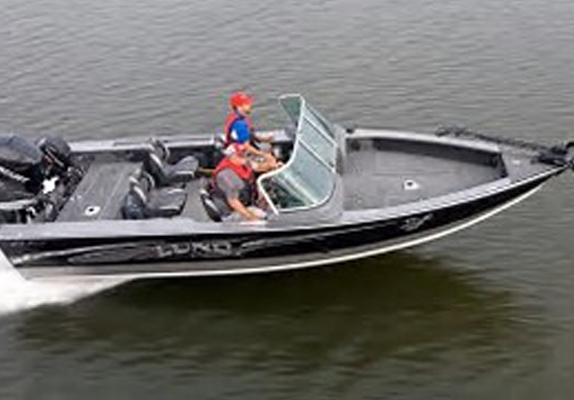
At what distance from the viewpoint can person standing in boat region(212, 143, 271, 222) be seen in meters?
9.00

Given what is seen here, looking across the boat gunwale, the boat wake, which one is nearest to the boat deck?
the boat gunwale

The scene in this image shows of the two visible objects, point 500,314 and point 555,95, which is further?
point 555,95

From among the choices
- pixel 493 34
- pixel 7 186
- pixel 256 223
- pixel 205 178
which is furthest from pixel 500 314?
pixel 493 34

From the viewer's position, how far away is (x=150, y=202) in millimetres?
9586

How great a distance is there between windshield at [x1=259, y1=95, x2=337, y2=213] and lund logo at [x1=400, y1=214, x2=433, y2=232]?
76 cm

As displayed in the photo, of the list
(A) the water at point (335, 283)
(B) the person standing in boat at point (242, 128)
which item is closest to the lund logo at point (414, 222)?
(A) the water at point (335, 283)

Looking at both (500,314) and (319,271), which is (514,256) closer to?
(500,314)

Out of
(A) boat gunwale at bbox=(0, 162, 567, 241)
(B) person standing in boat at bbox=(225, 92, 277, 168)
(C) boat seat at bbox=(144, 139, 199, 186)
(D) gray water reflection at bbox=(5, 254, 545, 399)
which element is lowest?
(D) gray water reflection at bbox=(5, 254, 545, 399)

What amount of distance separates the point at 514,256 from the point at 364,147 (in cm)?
196

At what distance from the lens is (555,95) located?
13.9 meters

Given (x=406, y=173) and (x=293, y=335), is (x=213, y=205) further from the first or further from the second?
(x=406, y=173)

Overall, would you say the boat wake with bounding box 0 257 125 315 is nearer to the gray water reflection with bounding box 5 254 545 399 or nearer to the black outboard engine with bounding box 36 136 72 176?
the gray water reflection with bounding box 5 254 545 399

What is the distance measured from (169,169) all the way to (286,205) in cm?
184

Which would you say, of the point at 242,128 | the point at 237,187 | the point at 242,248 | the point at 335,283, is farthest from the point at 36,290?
the point at 335,283
